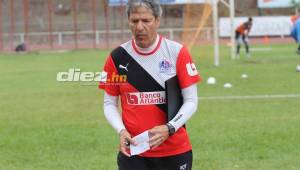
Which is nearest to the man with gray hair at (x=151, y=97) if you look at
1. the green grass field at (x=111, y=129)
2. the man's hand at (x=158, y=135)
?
the man's hand at (x=158, y=135)

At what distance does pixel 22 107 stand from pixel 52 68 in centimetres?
1369

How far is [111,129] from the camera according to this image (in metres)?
12.3

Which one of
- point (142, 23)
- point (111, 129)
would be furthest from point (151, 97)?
point (111, 129)

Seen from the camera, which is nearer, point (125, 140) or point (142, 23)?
point (142, 23)

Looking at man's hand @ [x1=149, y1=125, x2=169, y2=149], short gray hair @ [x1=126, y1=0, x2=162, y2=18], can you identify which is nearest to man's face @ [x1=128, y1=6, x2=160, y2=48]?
short gray hair @ [x1=126, y1=0, x2=162, y2=18]

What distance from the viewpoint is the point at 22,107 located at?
16141 millimetres

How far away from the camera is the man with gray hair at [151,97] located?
4.92 meters

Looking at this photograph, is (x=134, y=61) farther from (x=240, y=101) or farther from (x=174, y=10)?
(x=174, y=10)

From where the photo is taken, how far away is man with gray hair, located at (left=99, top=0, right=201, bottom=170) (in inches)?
194

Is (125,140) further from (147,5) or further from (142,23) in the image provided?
(147,5)

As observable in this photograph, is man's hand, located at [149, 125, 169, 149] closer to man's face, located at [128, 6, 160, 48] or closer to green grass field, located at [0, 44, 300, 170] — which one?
man's face, located at [128, 6, 160, 48]

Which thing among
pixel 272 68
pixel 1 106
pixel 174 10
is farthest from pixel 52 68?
pixel 174 10

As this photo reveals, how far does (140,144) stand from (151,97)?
335mm

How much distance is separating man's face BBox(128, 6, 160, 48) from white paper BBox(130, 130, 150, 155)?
2.12 feet
